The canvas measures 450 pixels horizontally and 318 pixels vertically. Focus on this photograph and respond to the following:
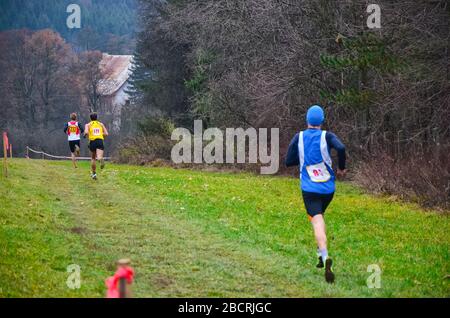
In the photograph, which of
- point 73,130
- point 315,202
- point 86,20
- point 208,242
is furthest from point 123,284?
point 86,20

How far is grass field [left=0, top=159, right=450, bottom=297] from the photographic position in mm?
8938

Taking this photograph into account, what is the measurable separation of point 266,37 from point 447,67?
12606mm

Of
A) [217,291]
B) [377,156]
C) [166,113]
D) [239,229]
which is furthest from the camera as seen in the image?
[166,113]

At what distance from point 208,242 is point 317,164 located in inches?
132

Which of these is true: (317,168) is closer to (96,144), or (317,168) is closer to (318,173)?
(318,173)

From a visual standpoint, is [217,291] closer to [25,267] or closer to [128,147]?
[25,267]

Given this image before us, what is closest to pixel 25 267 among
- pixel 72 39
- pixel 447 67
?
pixel 447 67

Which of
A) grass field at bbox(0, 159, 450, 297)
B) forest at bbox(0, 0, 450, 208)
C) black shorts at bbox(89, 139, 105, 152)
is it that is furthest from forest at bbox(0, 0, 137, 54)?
grass field at bbox(0, 159, 450, 297)

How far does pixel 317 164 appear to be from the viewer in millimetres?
9602

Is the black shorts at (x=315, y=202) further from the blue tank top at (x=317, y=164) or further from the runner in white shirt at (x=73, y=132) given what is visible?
the runner in white shirt at (x=73, y=132)

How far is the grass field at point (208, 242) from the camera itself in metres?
8.94
